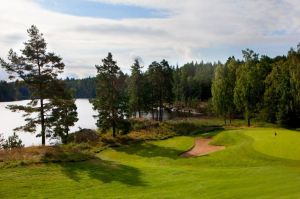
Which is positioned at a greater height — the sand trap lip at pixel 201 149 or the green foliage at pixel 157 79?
the green foliage at pixel 157 79

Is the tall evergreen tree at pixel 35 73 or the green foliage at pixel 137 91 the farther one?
the green foliage at pixel 137 91

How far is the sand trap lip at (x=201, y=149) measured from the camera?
145 feet

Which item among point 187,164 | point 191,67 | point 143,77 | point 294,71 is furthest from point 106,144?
point 191,67

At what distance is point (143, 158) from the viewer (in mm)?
42812

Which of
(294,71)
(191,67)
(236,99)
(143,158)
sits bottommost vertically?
(143,158)

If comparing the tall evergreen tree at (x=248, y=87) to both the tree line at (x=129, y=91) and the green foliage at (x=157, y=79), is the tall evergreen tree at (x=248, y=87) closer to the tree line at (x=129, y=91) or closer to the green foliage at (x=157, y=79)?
the tree line at (x=129, y=91)

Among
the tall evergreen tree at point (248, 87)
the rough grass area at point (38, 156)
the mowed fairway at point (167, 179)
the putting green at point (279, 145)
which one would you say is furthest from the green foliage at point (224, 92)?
the rough grass area at point (38, 156)

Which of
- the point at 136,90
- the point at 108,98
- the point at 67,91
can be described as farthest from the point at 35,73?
the point at 136,90

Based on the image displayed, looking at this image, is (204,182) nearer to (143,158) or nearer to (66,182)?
(66,182)

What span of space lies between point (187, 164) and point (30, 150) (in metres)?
15.4

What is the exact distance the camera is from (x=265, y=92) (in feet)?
238

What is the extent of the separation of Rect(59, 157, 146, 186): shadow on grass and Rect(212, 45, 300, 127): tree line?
47528 millimetres

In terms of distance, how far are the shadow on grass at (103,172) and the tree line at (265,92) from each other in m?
47.5

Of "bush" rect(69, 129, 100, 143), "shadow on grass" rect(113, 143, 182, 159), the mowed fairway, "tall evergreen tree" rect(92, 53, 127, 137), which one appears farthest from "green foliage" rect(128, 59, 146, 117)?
the mowed fairway
